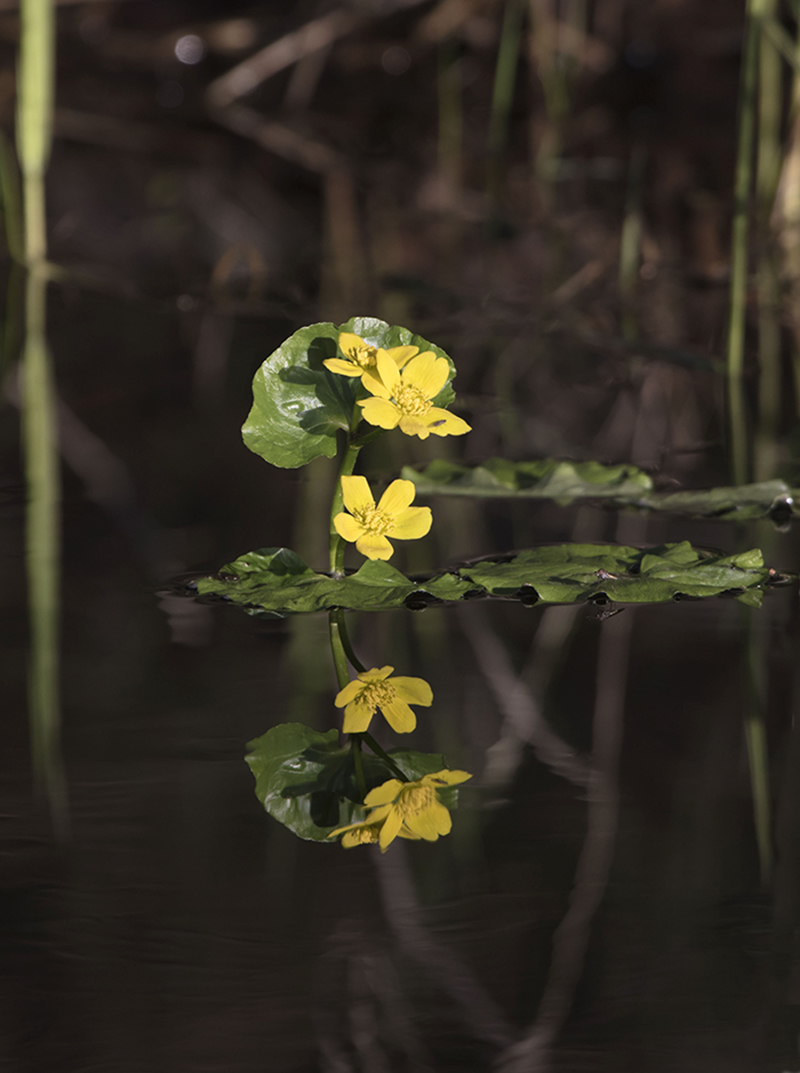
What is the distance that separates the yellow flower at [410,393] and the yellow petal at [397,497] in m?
0.04

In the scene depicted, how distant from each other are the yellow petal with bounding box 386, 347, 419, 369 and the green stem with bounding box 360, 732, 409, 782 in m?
0.27

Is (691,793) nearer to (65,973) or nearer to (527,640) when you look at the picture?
(527,640)

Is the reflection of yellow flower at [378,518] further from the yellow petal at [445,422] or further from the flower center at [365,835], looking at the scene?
the flower center at [365,835]

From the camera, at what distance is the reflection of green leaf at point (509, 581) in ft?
3.01

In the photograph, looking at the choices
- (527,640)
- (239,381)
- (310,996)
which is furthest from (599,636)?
(239,381)

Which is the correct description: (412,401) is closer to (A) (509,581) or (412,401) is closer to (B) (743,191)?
(A) (509,581)

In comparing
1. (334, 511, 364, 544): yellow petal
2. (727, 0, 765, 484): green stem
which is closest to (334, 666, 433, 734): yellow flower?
(334, 511, 364, 544): yellow petal

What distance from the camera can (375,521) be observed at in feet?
2.94

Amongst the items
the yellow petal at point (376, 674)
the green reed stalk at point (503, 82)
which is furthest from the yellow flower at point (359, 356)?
the green reed stalk at point (503, 82)

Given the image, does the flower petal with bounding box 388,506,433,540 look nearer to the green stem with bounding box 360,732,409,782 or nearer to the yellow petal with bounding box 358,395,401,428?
the yellow petal with bounding box 358,395,401,428

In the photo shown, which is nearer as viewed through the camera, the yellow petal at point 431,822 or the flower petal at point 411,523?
the yellow petal at point 431,822

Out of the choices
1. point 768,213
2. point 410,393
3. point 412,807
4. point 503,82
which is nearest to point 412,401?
point 410,393

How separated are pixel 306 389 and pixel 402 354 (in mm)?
107

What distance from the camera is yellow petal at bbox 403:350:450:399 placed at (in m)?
0.86
